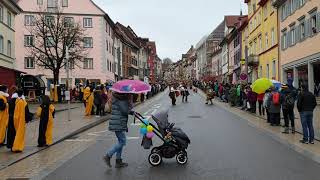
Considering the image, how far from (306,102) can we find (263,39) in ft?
134

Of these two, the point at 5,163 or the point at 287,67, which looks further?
the point at 287,67

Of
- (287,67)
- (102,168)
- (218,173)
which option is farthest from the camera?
(287,67)

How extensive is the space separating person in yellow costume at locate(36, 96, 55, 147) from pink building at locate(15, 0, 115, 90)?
53472 millimetres

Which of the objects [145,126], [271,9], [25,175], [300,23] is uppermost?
[271,9]

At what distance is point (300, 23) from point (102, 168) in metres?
30.1

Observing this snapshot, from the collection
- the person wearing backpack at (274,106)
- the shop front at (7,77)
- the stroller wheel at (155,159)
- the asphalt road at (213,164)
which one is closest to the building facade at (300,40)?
the person wearing backpack at (274,106)

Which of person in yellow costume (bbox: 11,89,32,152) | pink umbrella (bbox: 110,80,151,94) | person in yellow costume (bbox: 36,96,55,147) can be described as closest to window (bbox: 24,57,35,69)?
person in yellow costume (bbox: 36,96,55,147)

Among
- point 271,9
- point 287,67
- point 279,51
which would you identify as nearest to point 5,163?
point 287,67

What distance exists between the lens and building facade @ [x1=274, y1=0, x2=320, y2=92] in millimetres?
33562

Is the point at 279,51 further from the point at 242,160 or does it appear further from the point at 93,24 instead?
the point at 242,160

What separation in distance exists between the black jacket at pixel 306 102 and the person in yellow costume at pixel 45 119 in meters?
7.01

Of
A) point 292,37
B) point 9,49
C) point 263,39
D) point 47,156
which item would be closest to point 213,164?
point 47,156

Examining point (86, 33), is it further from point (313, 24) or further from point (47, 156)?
point (47, 156)

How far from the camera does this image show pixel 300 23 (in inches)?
1457
